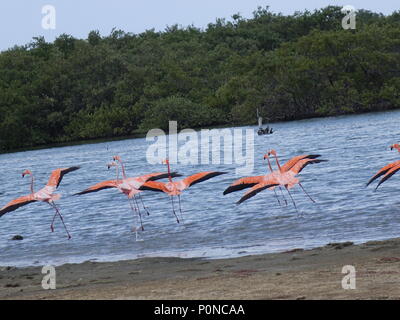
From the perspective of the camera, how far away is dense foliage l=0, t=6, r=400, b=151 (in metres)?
69.1

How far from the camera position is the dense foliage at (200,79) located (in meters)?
69.1

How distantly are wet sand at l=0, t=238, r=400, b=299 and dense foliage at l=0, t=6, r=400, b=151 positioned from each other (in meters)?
56.4

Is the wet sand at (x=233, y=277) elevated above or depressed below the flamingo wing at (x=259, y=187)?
below

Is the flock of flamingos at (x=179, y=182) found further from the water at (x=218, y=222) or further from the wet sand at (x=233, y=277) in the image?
the wet sand at (x=233, y=277)

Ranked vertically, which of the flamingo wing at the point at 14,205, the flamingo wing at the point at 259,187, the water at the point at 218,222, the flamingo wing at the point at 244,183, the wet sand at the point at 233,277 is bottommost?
the water at the point at 218,222

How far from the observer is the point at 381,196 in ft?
54.4

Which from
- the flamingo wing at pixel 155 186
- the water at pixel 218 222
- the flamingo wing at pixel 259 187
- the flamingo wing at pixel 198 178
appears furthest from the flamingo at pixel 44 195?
the flamingo wing at pixel 259 187

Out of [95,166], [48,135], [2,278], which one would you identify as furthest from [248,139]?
[2,278]

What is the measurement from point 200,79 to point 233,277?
68.6m

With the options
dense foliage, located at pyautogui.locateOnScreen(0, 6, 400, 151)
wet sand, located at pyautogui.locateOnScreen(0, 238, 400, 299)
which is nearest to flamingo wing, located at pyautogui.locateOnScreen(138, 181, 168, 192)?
wet sand, located at pyautogui.locateOnScreen(0, 238, 400, 299)

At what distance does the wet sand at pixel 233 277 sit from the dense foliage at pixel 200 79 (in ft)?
185

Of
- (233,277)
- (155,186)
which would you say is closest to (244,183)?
(155,186)

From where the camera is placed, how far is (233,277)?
9578 millimetres
